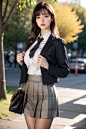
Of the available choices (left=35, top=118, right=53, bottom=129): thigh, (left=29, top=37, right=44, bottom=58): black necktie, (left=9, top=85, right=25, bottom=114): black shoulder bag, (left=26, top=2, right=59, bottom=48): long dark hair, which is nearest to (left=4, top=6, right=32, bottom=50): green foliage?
(left=26, top=2, right=59, bottom=48): long dark hair

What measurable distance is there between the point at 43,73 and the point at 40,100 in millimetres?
306

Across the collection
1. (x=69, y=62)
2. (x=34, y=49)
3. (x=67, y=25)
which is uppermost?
(x=34, y=49)

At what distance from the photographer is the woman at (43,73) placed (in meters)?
2.39

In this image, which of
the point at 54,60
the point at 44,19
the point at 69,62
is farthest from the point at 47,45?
the point at 69,62

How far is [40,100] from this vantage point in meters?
2.44

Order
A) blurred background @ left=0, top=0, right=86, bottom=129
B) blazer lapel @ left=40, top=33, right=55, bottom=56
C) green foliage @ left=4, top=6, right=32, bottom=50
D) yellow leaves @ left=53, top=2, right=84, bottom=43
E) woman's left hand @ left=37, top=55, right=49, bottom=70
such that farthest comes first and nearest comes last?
green foliage @ left=4, top=6, right=32, bottom=50
yellow leaves @ left=53, top=2, right=84, bottom=43
blurred background @ left=0, top=0, right=86, bottom=129
blazer lapel @ left=40, top=33, right=55, bottom=56
woman's left hand @ left=37, top=55, right=49, bottom=70

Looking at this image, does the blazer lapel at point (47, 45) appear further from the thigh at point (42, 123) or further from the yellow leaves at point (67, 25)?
the yellow leaves at point (67, 25)

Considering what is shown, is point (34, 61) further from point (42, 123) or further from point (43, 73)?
point (42, 123)

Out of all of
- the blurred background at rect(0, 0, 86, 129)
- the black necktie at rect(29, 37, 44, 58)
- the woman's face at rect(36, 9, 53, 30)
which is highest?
the woman's face at rect(36, 9, 53, 30)

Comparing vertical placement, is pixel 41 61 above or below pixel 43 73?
above

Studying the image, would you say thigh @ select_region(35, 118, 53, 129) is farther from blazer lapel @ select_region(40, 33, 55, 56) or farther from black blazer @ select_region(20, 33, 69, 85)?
blazer lapel @ select_region(40, 33, 55, 56)

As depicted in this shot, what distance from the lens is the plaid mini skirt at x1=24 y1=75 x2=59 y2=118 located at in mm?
2402

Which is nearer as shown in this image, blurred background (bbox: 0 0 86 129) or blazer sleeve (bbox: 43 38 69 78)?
blazer sleeve (bbox: 43 38 69 78)

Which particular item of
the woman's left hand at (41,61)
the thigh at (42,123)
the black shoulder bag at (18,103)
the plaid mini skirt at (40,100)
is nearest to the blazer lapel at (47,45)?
the woman's left hand at (41,61)
